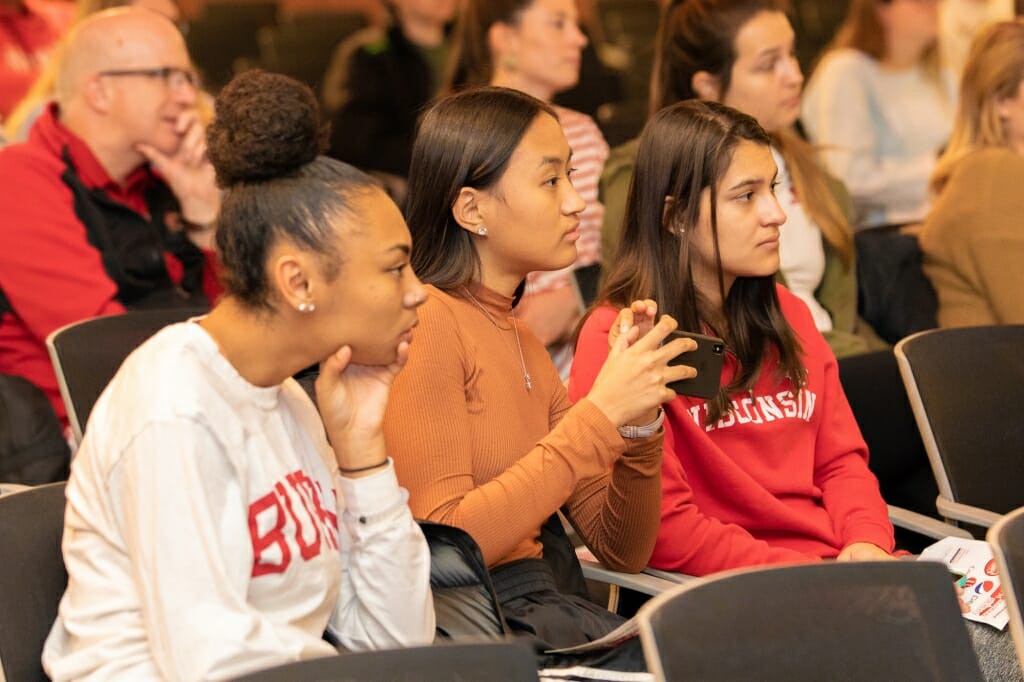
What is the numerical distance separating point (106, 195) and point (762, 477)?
1.62 m

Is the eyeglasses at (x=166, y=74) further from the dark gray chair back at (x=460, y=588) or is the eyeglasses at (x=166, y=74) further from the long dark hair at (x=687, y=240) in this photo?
the dark gray chair back at (x=460, y=588)

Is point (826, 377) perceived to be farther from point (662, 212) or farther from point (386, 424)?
point (386, 424)

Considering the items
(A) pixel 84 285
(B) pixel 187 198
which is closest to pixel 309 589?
(A) pixel 84 285

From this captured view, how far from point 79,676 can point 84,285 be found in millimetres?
1509

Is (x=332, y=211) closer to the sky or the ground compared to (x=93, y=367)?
closer to the sky

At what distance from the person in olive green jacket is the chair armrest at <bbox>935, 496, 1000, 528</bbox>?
0.79 metres

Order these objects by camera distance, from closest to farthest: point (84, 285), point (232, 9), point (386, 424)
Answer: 1. point (386, 424)
2. point (84, 285)
3. point (232, 9)

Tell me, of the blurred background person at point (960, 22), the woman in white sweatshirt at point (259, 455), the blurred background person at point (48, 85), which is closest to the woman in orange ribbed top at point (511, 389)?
the woman in white sweatshirt at point (259, 455)

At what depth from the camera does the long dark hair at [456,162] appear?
215cm

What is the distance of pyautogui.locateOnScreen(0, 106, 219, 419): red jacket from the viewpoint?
2924mm

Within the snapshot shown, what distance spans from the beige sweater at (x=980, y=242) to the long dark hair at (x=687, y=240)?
1.09 m

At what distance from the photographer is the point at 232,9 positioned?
4723 millimetres

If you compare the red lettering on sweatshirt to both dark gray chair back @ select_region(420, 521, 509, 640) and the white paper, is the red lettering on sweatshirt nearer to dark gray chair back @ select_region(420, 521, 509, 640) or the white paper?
dark gray chair back @ select_region(420, 521, 509, 640)

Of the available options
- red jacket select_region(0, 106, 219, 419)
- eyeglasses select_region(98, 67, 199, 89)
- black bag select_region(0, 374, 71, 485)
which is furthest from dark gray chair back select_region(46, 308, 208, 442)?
eyeglasses select_region(98, 67, 199, 89)
